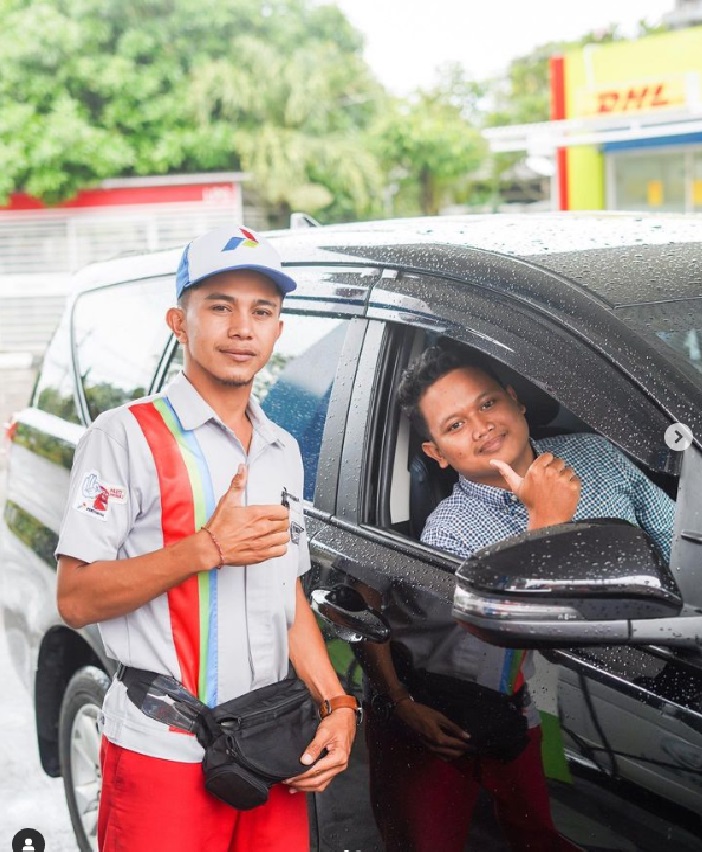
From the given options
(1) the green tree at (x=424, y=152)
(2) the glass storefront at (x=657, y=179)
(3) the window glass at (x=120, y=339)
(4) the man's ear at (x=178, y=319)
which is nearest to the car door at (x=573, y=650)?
(4) the man's ear at (x=178, y=319)

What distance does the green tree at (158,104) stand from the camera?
2609 centimetres

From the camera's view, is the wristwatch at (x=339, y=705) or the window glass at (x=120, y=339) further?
the window glass at (x=120, y=339)

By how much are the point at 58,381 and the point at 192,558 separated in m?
1.90

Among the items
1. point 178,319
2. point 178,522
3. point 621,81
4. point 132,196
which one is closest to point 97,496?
point 178,522

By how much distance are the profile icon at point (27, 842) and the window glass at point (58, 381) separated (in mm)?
1117

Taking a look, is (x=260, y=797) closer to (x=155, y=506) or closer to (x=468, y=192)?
(x=155, y=506)

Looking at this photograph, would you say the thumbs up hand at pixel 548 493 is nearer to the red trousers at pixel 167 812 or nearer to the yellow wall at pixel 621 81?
the red trousers at pixel 167 812

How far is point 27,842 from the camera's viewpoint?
3.21 m

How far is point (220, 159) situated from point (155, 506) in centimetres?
2607

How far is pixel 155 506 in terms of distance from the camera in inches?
74.7

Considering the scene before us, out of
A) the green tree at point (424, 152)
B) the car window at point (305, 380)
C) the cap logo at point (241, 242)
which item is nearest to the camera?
the cap logo at point (241, 242)

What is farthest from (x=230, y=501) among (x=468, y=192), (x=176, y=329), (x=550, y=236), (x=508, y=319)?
(x=468, y=192)

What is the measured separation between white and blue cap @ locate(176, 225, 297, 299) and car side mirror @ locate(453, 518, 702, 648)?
679 mm

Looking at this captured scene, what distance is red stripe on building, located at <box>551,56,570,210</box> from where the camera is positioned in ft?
67.3
